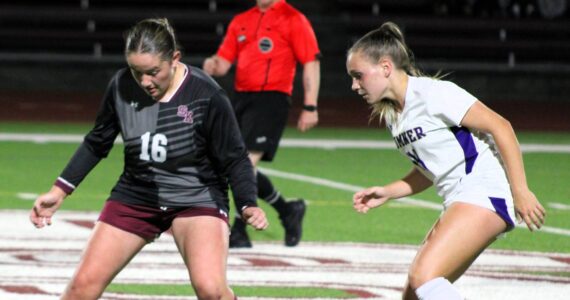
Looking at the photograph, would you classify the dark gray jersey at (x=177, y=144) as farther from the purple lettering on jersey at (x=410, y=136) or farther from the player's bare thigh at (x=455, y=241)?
the player's bare thigh at (x=455, y=241)

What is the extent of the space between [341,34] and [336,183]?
16.7m

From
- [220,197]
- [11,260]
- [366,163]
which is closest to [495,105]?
[366,163]

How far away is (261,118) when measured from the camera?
1184 centimetres

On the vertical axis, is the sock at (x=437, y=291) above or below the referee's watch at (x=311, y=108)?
above

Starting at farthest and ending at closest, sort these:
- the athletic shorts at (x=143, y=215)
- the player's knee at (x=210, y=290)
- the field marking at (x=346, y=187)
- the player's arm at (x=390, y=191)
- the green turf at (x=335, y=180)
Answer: the field marking at (x=346, y=187) < the green turf at (x=335, y=180) < the player's arm at (x=390, y=191) < the athletic shorts at (x=143, y=215) < the player's knee at (x=210, y=290)

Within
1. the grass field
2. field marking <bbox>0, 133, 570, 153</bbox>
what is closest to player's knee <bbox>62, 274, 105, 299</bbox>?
the grass field

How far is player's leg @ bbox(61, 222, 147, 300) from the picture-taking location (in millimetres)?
7047

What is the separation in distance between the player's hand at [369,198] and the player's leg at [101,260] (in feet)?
3.69

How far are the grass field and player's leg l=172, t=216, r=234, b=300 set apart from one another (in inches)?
92.2

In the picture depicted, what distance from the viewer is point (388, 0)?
33750mm

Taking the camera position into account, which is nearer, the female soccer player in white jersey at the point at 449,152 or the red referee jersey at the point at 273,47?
the female soccer player in white jersey at the point at 449,152

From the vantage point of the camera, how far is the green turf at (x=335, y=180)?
493 inches

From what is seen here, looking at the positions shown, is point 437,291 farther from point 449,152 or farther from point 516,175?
point 449,152

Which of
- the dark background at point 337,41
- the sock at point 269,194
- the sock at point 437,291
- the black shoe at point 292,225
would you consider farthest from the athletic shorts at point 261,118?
the dark background at point 337,41
